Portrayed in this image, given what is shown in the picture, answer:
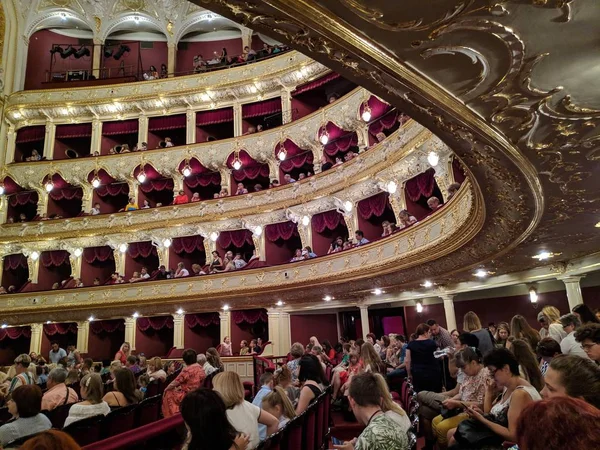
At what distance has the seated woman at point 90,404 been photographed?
13.0ft

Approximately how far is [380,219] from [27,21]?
765 inches

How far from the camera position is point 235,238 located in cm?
1773

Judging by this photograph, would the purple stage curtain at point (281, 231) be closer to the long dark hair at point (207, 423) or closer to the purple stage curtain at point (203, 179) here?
the purple stage curtain at point (203, 179)

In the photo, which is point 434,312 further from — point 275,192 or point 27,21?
point 27,21

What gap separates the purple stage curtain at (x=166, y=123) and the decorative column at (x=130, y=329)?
8.71 m

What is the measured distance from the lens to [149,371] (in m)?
8.12

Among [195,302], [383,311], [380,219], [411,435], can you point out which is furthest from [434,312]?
[411,435]

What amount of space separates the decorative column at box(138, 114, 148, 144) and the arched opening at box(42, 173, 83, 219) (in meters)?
3.69

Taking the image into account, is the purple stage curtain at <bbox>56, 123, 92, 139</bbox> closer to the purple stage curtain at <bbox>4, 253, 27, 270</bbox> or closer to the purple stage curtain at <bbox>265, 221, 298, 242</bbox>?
the purple stage curtain at <bbox>4, 253, 27, 270</bbox>

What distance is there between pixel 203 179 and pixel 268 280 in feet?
23.4

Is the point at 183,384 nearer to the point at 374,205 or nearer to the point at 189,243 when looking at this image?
the point at 374,205

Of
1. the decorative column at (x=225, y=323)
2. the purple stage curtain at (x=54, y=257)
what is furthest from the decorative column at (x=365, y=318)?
the purple stage curtain at (x=54, y=257)

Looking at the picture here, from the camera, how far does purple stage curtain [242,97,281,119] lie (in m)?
18.4

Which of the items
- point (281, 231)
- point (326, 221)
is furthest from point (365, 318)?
point (281, 231)
